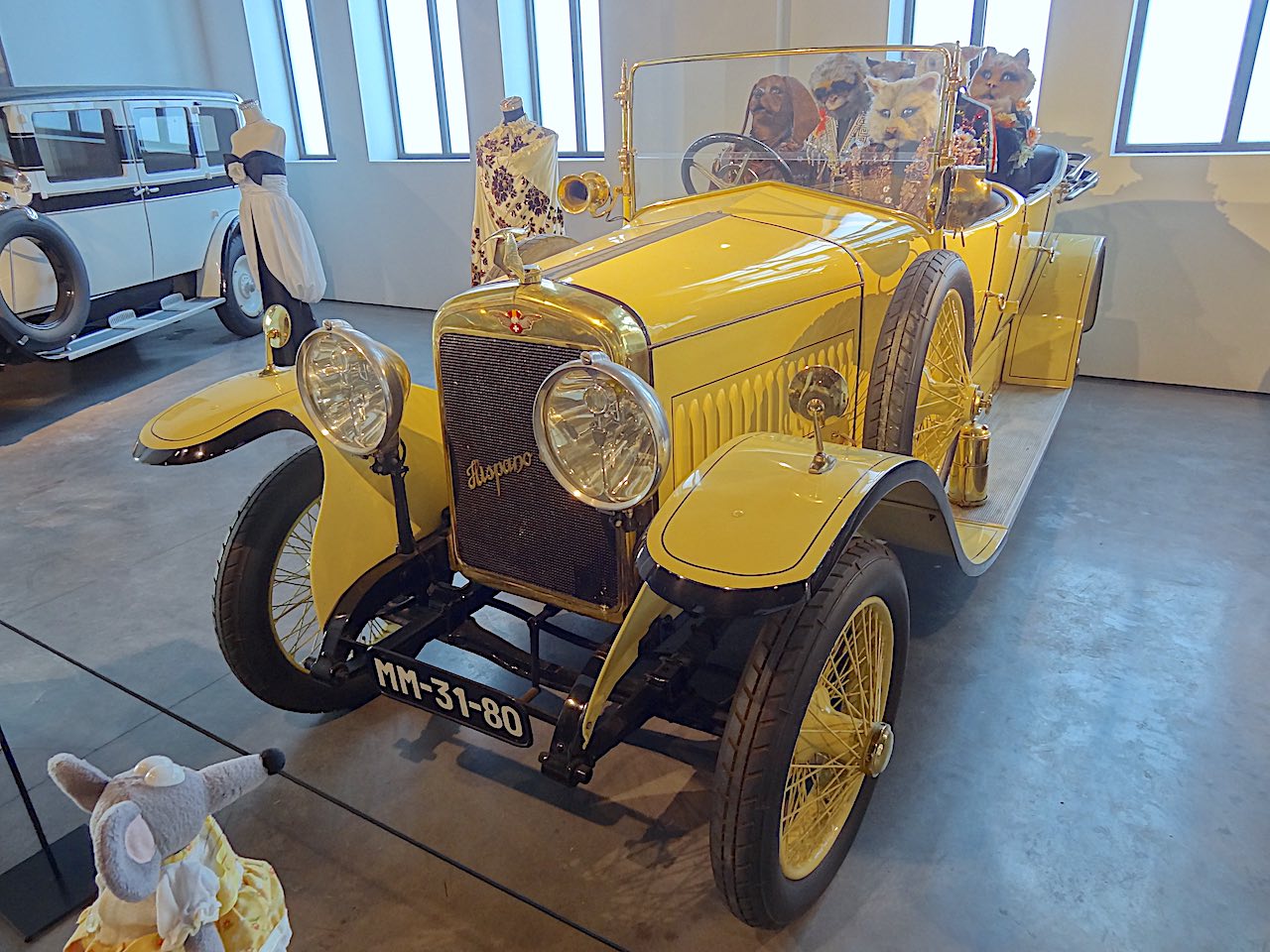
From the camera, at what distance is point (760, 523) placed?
5.48 feet

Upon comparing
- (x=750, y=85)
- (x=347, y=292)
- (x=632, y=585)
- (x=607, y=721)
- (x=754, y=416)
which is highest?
(x=750, y=85)

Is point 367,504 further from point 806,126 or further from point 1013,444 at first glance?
point 1013,444

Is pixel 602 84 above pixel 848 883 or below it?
above

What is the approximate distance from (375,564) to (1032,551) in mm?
2672

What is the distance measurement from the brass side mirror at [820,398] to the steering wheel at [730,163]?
59.5 inches

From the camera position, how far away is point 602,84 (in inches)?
290

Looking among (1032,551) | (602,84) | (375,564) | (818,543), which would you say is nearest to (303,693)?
(375,564)

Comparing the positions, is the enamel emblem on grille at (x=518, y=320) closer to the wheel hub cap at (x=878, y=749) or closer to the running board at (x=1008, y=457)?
the wheel hub cap at (x=878, y=749)

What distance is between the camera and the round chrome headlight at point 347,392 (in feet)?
7.11

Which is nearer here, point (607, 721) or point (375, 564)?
point (607, 721)

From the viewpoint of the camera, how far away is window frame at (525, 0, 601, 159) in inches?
310

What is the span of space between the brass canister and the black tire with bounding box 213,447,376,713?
1969mm

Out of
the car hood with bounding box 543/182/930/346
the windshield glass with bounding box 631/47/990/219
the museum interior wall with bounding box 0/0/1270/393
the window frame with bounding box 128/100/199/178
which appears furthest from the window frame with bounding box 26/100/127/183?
the car hood with bounding box 543/182/930/346

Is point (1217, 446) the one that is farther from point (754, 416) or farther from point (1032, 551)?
point (754, 416)
